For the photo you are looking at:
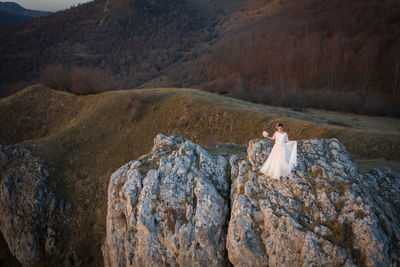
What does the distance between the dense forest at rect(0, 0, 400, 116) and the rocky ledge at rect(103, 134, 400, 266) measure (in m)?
39.5

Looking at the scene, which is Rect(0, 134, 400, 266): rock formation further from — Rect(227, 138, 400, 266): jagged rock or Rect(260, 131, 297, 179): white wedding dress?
Rect(260, 131, 297, 179): white wedding dress

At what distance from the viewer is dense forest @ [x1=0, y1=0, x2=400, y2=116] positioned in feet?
171

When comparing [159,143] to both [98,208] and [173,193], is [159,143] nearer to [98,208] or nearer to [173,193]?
[173,193]

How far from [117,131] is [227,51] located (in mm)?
90234

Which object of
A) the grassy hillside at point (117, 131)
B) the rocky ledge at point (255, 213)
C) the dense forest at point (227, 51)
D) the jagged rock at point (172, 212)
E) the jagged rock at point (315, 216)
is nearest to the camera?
the jagged rock at point (315, 216)

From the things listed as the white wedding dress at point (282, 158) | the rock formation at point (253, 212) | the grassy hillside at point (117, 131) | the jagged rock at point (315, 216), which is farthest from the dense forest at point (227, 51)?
the white wedding dress at point (282, 158)

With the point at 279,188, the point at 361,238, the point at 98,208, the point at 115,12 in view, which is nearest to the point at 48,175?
the point at 98,208

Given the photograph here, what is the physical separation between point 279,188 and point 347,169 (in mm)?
4018

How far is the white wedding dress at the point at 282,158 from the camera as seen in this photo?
35.6ft

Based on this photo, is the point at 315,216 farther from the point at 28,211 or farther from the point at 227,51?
the point at 227,51

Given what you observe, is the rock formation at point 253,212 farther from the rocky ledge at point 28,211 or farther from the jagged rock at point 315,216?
the rocky ledge at point 28,211

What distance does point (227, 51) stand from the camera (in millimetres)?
105750

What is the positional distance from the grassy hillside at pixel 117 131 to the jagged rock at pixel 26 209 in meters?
1.38

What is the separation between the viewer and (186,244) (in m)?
10.8
